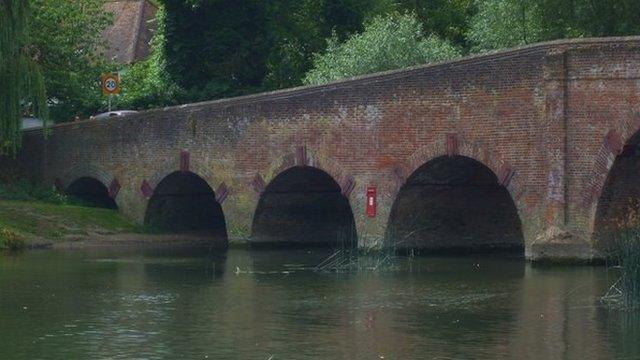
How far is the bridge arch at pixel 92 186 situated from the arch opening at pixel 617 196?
58.7 feet

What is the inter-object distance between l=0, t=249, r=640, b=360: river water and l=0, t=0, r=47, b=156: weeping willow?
5762mm

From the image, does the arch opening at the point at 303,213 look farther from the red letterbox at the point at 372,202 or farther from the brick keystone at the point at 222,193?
the red letterbox at the point at 372,202

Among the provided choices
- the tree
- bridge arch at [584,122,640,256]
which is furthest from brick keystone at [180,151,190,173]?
bridge arch at [584,122,640,256]

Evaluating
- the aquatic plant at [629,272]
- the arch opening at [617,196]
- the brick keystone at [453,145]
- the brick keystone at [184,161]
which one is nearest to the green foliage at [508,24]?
the brick keystone at [453,145]

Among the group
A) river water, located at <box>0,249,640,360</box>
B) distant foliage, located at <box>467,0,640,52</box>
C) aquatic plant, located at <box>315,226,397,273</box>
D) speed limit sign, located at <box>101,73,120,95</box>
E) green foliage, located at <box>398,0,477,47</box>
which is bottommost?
river water, located at <box>0,249,640,360</box>

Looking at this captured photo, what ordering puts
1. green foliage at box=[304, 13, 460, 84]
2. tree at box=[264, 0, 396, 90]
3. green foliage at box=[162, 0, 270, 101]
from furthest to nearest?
tree at box=[264, 0, 396, 90] → green foliage at box=[162, 0, 270, 101] → green foliage at box=[304, 13, 460, 84]

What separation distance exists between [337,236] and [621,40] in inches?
548

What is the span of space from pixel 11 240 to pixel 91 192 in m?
8.84

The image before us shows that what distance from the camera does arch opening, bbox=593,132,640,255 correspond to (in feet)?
115

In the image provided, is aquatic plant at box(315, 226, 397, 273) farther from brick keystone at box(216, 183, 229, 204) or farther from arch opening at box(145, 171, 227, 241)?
arch opening at box(145, 171, 227, 241)

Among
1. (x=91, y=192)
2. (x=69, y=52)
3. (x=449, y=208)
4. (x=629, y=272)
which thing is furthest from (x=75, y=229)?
(x=629, y=272)

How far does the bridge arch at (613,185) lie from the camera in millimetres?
34625

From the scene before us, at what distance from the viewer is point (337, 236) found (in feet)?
151

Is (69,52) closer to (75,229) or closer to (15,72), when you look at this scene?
(75,229)
